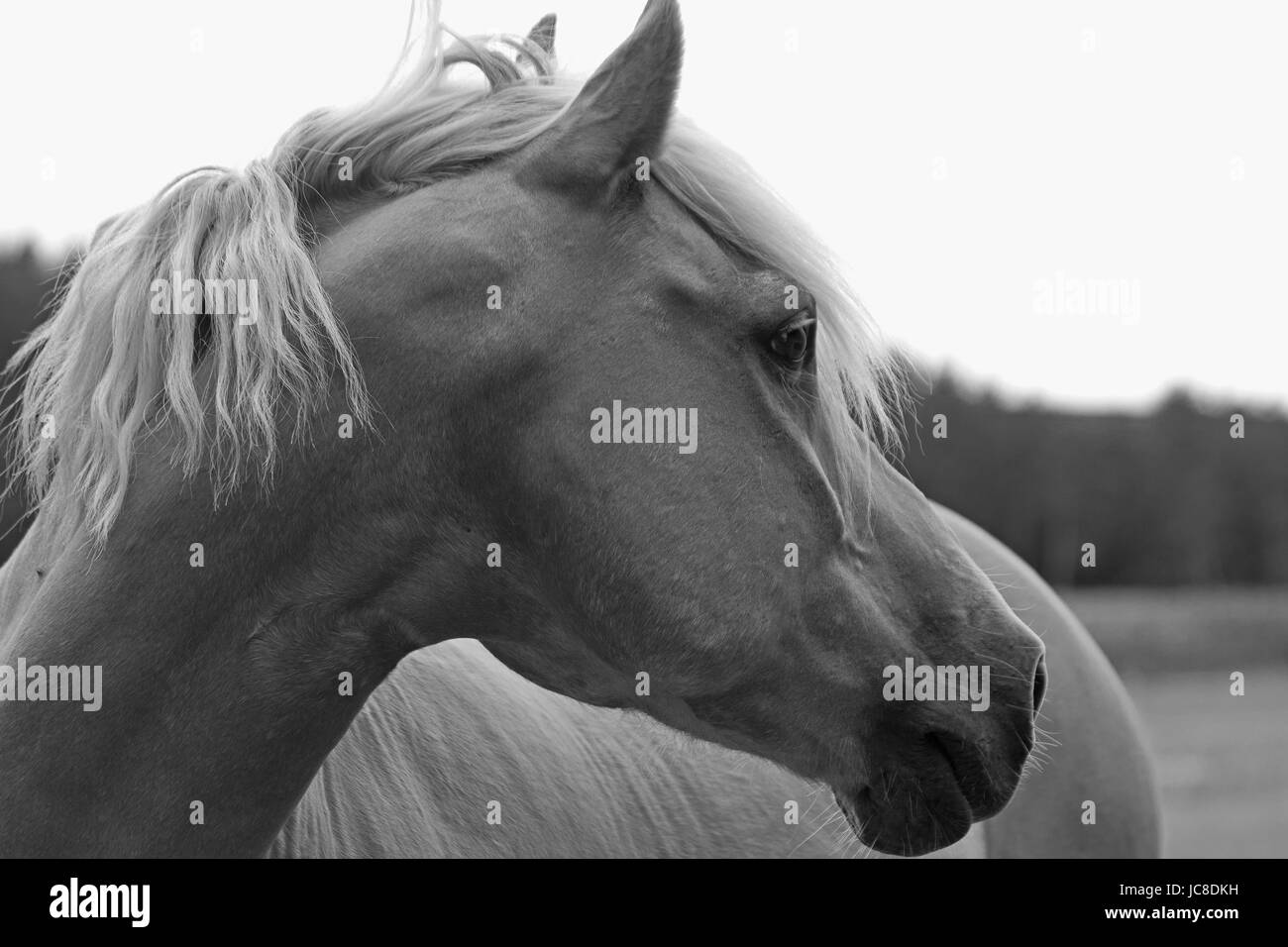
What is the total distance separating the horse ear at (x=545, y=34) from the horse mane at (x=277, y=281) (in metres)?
0.19

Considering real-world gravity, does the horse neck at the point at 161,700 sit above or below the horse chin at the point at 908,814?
above

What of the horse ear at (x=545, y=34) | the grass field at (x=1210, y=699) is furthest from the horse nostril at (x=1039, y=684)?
the grass field at (x=1210, y=699)

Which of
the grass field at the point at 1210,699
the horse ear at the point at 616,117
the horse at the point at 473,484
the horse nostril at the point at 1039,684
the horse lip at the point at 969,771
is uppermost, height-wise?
the horse ear at the point at 616,117

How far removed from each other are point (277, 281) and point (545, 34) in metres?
0.94

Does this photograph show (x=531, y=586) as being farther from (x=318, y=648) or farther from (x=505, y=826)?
(x=505, y=826)

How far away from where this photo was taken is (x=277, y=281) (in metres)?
1.81

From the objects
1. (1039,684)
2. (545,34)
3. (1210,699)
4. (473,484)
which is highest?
(545,34)

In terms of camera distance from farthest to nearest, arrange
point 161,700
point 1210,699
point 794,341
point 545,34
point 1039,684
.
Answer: point 1210,699 < point 545,34 < point 1039,684 < point 794,341 < point 161,700

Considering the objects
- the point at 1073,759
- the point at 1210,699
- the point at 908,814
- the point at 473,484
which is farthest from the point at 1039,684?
the point at 1210,699

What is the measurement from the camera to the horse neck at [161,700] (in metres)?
1.74

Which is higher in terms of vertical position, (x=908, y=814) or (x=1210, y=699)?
(x=908, y=814)

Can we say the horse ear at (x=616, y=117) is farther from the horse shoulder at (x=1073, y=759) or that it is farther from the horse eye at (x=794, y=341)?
the horse shoulder at (x=1073, y=759)

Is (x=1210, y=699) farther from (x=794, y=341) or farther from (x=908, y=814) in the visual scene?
(x=794, y=341)
